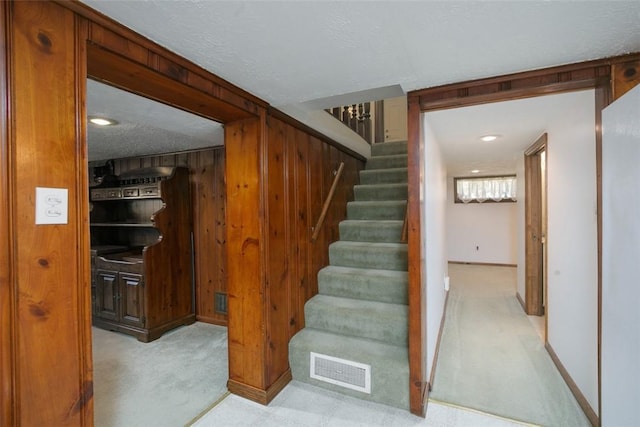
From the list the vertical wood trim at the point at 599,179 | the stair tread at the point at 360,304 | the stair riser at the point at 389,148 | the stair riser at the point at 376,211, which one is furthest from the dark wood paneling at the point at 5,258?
the stair riser at the point at 389,148

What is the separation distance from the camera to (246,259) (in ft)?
6.67

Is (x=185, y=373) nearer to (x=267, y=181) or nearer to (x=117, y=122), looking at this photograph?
(x=267, y=181)

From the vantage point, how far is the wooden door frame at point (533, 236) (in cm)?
341

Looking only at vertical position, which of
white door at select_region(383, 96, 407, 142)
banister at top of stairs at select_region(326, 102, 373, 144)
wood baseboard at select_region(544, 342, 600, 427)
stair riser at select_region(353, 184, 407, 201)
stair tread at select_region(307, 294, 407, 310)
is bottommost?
wood baseboard at select_region(544, 342, 600, 427)

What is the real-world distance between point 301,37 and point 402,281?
1.95m

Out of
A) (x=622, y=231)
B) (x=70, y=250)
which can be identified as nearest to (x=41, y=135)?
(x=70, y=250)

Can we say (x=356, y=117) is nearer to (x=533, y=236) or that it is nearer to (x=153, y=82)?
(x=533, y=236)

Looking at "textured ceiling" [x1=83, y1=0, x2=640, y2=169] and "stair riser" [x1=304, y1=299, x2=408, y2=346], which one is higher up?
"textured ceiling" [x1=83, y1=0, x2=640, y2=169]

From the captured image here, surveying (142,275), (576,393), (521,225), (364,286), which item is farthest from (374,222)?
(142,275)

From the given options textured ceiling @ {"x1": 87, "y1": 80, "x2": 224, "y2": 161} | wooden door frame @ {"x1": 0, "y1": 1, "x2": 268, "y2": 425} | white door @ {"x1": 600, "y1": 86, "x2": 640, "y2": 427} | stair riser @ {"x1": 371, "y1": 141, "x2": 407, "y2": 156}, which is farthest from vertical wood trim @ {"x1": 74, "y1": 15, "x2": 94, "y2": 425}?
stair riser @ {"x1": 371, "y1": 141, "x2": 407, "y2": 156}

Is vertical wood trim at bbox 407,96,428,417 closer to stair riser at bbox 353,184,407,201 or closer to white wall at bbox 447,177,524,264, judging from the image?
stair riser at bbox 353,184,407,201

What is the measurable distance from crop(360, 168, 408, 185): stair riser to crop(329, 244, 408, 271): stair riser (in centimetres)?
125

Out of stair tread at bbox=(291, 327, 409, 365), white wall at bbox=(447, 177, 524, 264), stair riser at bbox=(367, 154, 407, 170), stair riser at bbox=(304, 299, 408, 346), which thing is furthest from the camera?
white wall at bbox=(447, 177, 524, 264)

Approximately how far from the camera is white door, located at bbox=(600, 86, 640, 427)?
1231mm
